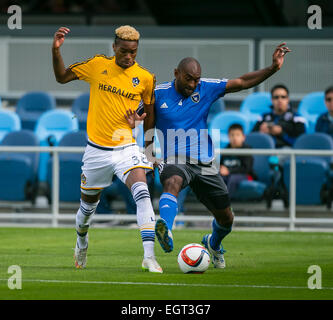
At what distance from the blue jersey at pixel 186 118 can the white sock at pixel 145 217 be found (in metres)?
0.88

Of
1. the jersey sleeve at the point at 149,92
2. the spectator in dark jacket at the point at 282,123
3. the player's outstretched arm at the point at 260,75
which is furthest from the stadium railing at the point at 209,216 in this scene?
the jersey sleeve at the point at 149,92

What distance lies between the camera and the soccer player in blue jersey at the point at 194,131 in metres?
9.75

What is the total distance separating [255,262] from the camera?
10.9m

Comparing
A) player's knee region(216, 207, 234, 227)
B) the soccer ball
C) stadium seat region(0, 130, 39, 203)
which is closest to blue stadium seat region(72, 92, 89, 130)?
stadium seat region(0, 130, 39, 203)

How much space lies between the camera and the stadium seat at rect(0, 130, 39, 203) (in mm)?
15266

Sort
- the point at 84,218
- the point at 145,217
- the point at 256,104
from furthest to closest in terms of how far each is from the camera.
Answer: the point at 256,104 < the point at 84,218 < the point at 145,217

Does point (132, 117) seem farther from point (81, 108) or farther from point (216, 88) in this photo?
point (81, 108)

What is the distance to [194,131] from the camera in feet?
32.8

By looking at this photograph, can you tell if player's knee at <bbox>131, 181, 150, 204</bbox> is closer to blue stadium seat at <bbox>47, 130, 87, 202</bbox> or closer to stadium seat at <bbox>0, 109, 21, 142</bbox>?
blue stadium seat at <bbox>47, 130, 87, 202</bbox>

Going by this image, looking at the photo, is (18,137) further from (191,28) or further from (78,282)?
(78,282)

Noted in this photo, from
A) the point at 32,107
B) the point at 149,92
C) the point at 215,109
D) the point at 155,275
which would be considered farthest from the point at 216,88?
the point at 32,107

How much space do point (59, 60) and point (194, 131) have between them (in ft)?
5.34

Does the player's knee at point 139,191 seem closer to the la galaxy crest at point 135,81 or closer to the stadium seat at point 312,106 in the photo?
the la galaxy crest at point 135,81
